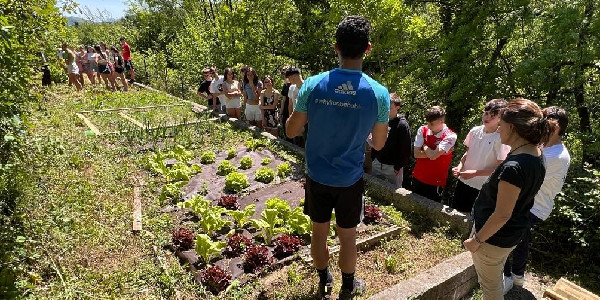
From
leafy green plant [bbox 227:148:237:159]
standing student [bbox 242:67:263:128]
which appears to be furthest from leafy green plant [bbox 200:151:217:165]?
standing student [bbox 242:67:263:128]

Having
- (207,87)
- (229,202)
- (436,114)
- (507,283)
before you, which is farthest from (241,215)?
(207,87)

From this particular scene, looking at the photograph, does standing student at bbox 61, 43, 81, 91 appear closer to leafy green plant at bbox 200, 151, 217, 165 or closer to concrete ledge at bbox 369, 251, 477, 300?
leafy green plant at bbox 200, 151, 217, 165

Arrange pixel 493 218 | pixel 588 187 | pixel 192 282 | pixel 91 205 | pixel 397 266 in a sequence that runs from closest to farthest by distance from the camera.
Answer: pixel 493 218 < pixel 192 282 < pixel 397 266 < pixel 588 187 < pixel 91 205

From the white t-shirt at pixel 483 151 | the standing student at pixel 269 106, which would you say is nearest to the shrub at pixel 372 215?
the white t-shirt at pixel 483 151

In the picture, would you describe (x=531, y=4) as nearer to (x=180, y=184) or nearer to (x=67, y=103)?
(x=180, y=184)

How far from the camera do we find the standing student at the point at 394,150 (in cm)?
551

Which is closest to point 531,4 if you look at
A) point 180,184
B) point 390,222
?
point 390,222

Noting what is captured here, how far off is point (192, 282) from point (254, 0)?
9934 mm

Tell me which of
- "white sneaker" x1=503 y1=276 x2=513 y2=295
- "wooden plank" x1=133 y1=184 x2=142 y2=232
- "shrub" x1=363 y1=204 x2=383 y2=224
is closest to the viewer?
"white sneaker" x1=503 y1=276 x2=513 y2=295

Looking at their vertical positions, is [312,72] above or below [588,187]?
above

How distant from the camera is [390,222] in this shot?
5.29m

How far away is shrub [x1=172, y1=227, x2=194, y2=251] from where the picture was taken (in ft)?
15.3

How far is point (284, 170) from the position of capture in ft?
22.9

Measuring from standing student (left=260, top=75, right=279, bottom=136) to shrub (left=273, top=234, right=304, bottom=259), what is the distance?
4.85 meters
